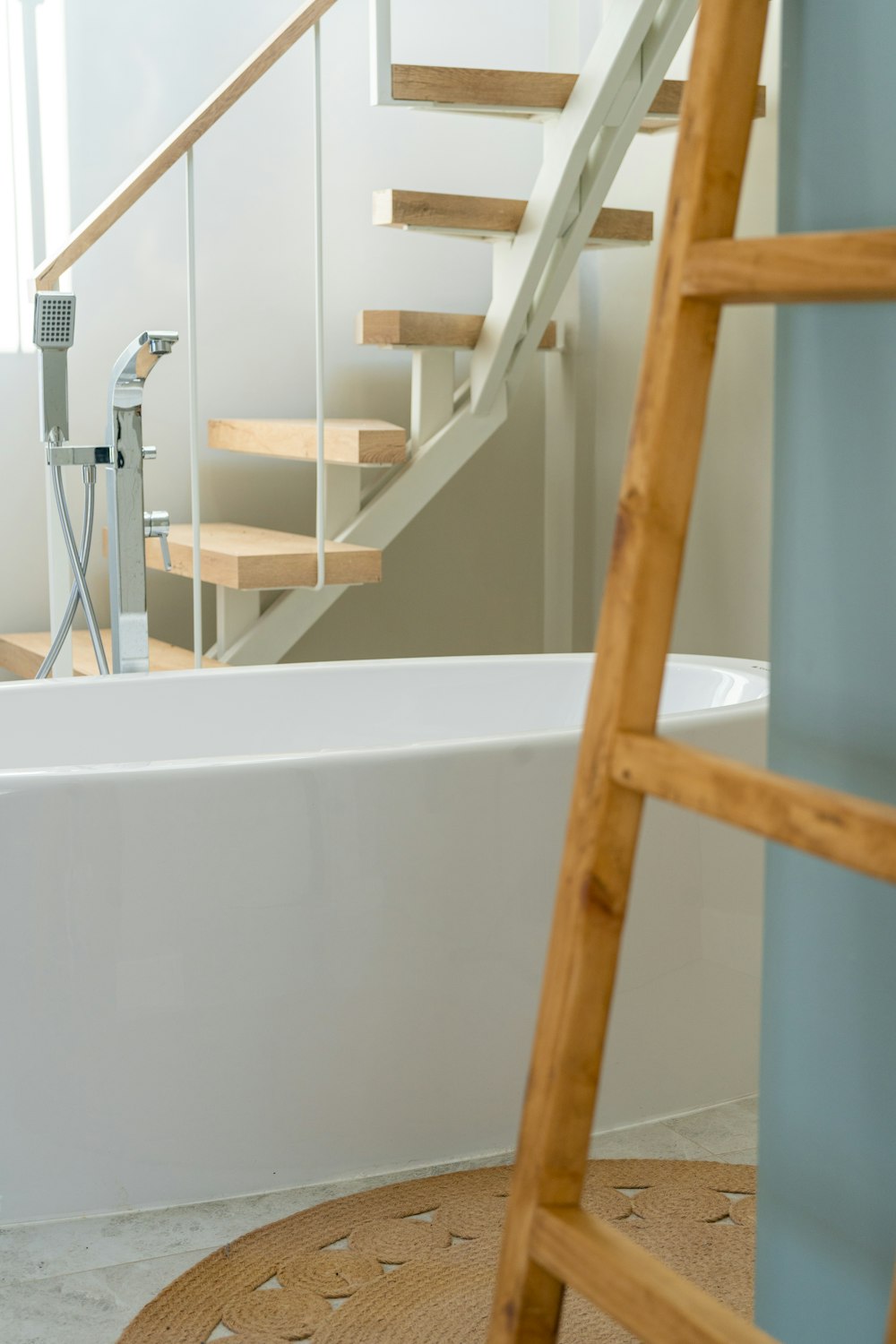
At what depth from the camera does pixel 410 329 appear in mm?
3189

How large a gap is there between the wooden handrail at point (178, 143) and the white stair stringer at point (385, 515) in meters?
0.93

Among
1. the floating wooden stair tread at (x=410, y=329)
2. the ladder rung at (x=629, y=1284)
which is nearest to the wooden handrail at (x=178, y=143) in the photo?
the floating wooden stair tread at (x=410, y=329)

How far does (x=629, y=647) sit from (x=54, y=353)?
1.67m

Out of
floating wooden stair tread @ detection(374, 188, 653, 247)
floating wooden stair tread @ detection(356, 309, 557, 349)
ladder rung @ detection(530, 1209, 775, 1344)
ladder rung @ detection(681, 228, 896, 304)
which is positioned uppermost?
floating wooden stair tread @ detection(374, 188, 653, 247)

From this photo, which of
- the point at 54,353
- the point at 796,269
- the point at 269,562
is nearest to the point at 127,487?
the point at 54,353

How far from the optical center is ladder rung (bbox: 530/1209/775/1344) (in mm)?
719

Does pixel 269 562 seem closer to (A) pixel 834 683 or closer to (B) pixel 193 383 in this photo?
(B) pixel 193 383

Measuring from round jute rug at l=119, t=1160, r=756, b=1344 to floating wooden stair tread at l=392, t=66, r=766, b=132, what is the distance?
1944 millimetres

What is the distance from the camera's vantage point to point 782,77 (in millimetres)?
937

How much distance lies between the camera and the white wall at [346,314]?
357cm

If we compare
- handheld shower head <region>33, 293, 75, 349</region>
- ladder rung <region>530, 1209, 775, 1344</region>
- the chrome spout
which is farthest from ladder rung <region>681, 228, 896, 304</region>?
handheld shower head <region>33, 293, 75, 349</region>

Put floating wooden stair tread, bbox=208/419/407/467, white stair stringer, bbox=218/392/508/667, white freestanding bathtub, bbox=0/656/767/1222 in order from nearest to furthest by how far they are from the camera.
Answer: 1. white freestanding bathtub, bbox=0/656/767/1222
2. floating wooden stair tread, bbox=208/419/407/467
3. white stair stringer, bbox=218/392/508/667

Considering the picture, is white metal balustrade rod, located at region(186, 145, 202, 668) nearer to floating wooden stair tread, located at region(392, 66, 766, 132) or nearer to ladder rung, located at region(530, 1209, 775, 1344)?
floating wooden stair tread, located at region(392, 66, 766, 132)

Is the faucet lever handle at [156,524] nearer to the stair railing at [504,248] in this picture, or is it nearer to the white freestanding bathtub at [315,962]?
the stair railing at [504,248]
